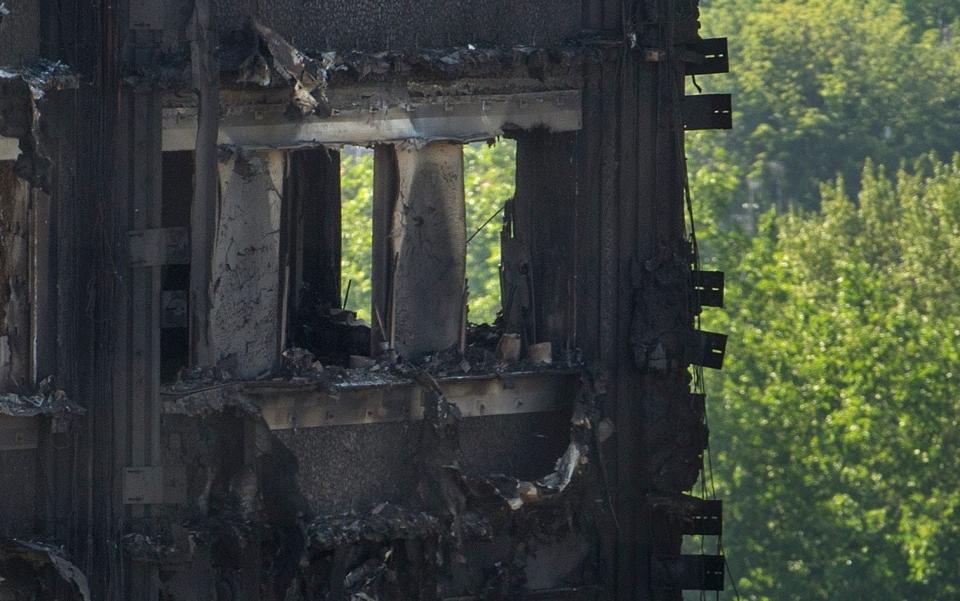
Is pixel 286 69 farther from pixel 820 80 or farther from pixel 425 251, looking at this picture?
pixel 820 80

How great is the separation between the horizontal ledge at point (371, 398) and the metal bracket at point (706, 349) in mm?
816

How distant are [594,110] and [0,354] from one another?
4139 millimetres

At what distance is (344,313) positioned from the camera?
19375 millimetres

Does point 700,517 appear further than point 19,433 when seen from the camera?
Yes

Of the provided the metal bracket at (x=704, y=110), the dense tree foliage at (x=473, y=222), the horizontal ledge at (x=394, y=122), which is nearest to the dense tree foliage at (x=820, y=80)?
the dense tree foliage at (x=473, y=222)

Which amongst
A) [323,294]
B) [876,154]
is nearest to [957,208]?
[876,154]

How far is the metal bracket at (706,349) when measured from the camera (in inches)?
738

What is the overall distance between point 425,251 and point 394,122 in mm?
830

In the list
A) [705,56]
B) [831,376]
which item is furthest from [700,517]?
[831,376]

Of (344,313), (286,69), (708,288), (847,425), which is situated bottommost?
(847,425)

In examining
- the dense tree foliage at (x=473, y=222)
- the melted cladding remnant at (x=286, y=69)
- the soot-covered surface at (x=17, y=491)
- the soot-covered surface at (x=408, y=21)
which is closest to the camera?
the soot-covered surface at (x=17, y=491)

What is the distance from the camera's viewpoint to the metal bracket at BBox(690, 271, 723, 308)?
61.8 feet

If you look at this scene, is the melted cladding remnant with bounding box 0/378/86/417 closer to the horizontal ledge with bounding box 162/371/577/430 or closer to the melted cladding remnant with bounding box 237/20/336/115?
the horizontal ledge with bounding box 162/371/577/430

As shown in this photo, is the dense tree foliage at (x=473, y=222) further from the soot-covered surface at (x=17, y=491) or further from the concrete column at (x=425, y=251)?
the soot-covered surface at (x=17, y=491)
